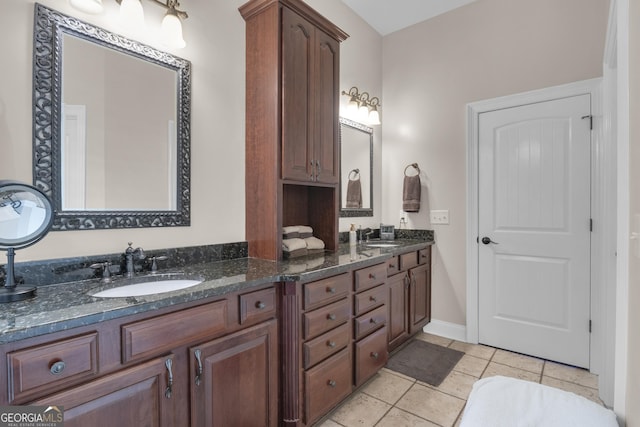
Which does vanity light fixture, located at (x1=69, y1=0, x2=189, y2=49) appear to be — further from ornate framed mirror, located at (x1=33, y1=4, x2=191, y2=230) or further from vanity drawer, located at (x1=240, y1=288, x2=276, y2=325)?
vanity drawer, located at (x1=240, y1=288, x2=276, y2=325)

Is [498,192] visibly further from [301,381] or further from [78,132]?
[78,132]

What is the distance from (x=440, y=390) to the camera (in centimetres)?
209

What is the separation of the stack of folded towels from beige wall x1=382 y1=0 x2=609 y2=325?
130 centimetres

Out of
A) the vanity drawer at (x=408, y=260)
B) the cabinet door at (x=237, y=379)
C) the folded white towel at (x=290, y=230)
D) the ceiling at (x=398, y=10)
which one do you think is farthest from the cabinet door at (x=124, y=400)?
the ceiling at (x=398, y=10)

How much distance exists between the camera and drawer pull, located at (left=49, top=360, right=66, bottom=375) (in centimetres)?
85

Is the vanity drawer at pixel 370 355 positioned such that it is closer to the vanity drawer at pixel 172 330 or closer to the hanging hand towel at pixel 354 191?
the vanity drawer at pixel 172 330

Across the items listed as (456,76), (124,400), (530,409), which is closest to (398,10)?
(456,76)

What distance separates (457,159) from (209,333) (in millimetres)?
2521

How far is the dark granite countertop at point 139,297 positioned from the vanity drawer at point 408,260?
0.58m

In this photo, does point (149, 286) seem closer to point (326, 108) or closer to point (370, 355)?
point (370, 355)

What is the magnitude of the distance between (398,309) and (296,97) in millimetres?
1738

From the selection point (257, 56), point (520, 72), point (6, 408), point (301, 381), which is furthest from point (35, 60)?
point (520, 72)

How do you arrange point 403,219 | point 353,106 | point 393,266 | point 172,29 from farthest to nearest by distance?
point 403,219 < point 353,106 < point 393,266 < point 172,29

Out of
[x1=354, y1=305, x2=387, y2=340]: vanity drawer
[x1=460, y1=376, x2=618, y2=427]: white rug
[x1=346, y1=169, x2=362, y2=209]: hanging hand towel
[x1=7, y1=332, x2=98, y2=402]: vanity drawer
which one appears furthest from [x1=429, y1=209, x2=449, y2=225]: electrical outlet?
[x1=7, y1=332, x2=98, y2=402]: vanity drawer
